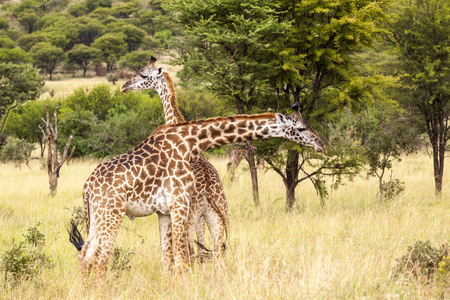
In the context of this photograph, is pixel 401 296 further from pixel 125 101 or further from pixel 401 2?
pixel 125 101

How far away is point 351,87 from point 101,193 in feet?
21.9

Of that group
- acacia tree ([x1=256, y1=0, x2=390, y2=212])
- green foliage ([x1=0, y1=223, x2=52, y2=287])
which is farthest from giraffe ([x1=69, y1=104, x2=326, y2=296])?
acacia tree ([x1=256, y1=0, x2=390, y2=212])

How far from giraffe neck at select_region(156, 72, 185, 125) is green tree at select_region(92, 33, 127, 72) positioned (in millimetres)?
70056

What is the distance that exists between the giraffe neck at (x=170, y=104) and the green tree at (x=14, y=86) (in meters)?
24.2

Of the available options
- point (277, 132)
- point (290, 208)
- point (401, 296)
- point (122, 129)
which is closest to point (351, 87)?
point (290, 208)

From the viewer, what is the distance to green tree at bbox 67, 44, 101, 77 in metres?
71.9

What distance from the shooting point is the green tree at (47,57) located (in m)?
69.4

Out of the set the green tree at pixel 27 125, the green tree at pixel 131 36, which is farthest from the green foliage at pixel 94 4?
the green tree at pixel 27 125

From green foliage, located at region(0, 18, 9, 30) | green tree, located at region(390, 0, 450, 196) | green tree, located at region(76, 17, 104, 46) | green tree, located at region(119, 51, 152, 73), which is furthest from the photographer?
green foliage, located at region(0, 18, 9, 30)

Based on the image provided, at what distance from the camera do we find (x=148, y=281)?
5.79 metres

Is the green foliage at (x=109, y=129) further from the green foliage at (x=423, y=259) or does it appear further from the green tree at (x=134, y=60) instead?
the green tree at (x=134, y=60)

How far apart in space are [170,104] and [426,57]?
9.50 meters

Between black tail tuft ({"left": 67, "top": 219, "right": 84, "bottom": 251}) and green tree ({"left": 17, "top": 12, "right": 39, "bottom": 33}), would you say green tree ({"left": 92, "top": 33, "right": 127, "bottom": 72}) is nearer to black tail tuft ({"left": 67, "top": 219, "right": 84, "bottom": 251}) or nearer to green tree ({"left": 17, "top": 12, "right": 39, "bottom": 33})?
green tree ({"left": 17, "top": 12, "right": 39, "bottom": 33})

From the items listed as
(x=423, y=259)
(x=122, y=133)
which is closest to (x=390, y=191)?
(x=423, y=259)
